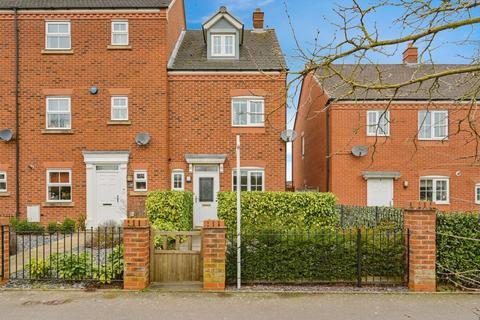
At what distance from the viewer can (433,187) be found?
1722cm

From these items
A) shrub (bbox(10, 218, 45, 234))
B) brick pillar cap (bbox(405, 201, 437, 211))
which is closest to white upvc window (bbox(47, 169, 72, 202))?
shrub (bbox(10, 218, 45, 234))

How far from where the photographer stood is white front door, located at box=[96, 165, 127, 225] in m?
15.1

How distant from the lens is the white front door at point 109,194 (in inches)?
593

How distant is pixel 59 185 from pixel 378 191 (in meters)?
13.1

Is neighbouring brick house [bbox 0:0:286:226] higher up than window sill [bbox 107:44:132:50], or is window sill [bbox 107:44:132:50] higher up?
window sill [bbox 107:44:132:50]

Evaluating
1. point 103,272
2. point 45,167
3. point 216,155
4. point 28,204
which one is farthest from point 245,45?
point 103,272

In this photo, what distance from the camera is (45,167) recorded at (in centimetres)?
1508

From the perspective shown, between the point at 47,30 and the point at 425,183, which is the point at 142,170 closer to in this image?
the point at 47,30

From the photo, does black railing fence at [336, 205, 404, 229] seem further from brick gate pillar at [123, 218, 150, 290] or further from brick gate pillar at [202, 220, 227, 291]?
brick gate pillar at [123, 218, 150, 290]

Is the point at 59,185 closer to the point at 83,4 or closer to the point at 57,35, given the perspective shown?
the point at 57,35

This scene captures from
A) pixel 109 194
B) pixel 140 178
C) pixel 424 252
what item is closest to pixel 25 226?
pixel 109 194

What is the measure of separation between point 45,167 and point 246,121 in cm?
790

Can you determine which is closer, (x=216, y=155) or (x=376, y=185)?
(x=216, y=155)

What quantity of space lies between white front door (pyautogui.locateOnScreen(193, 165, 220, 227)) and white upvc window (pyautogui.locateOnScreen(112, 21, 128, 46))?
5.67 meters
